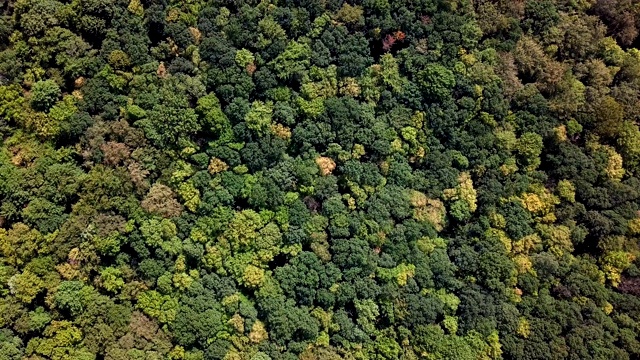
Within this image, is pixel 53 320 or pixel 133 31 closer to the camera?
pixel 53 320

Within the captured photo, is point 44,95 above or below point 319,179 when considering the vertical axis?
below

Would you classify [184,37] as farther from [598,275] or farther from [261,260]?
[598,275]

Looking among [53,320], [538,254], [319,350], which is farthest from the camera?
[538,254]

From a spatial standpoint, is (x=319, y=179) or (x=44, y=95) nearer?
(x=44, y=95)

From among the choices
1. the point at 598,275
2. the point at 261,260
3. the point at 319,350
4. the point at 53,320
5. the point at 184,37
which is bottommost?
the point at 53,320

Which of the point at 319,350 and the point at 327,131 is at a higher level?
the point at 327,131

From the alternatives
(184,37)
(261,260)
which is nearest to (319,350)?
(261,260)

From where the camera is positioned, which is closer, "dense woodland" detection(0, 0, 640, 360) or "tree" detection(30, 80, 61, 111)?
"dense woodland" detection(0, 0, 640, 360)

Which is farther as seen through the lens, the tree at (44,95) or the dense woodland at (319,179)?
the tree at (44,95)
